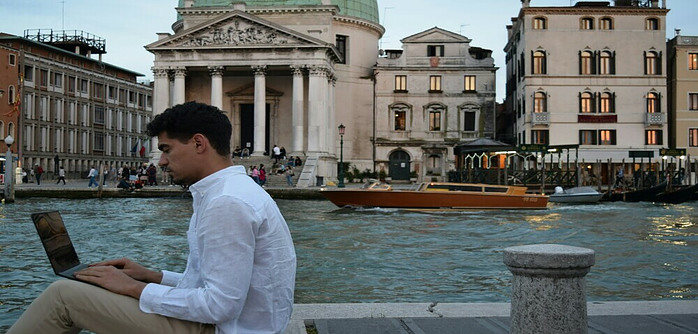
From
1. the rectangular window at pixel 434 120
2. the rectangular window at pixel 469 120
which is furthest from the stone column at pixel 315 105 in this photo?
the rectangular window at pixel 469 120

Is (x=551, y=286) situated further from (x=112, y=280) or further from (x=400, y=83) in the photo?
(x=400, y=83)

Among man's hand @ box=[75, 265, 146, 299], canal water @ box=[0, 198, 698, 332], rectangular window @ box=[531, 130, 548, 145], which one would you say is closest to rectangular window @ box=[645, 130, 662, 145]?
rectangular window @ box=[531, 130, 548, 145]

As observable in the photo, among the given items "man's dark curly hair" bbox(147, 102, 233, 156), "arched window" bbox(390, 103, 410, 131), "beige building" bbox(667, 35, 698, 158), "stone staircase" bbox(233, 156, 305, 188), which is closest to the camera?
"man's dark curly hair" bbox(147, 102, 233, 156)

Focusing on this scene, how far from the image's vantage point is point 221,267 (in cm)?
322

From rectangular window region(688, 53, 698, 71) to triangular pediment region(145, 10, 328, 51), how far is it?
23.8 m

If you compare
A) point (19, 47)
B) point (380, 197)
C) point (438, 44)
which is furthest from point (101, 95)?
point (380, 197)

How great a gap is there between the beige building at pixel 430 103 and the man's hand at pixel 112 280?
49209 mm

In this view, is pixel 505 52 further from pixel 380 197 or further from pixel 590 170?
pixel 380 197

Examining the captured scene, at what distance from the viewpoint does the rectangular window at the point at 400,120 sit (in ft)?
176

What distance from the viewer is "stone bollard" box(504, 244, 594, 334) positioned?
430 centimetres

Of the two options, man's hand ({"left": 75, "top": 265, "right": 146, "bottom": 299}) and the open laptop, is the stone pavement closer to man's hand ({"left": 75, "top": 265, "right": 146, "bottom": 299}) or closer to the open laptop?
the open laptop

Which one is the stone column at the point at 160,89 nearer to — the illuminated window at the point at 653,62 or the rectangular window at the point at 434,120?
the rectangular window at the point at 434,120

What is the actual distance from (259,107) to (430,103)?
12398 mm

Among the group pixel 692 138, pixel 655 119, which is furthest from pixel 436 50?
pixel 692 138
